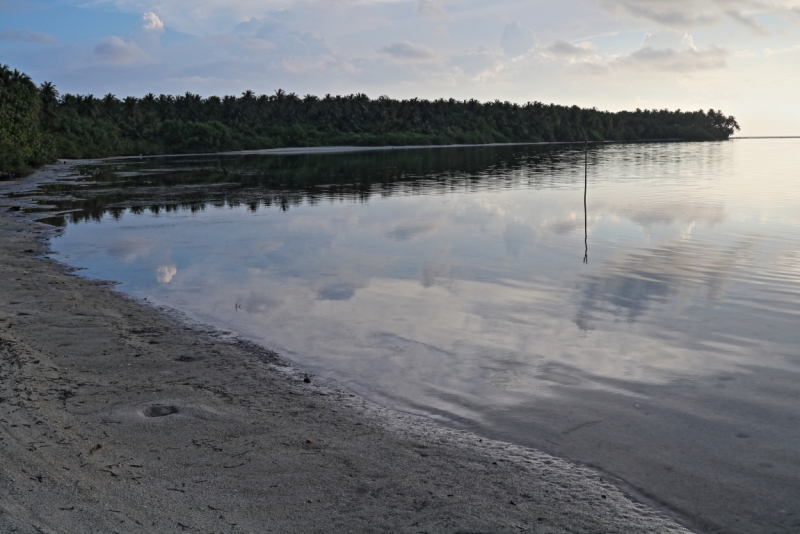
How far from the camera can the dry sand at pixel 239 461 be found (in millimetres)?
5223

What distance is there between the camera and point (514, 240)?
22.2 m

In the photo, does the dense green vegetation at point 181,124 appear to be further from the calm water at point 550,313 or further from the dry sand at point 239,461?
the dry sand at point 239,461

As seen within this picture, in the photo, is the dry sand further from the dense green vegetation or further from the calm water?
the dense green vegetation

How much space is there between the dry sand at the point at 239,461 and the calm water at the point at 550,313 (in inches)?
28.7

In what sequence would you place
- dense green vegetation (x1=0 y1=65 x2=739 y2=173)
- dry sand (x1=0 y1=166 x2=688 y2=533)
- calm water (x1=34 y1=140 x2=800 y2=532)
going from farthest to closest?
dense green vegetation (x1=0 y1=65 x2=739 y2=173) → calm water (x1=34 y1=140 x2=800 y2=532) → dry sand (x1=0 y1=166 x2=688 y2=533)

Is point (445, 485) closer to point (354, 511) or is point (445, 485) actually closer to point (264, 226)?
point (354, 511)

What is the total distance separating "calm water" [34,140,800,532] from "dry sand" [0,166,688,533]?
73 centimetres

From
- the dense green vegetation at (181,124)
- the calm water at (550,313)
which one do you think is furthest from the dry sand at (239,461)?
the dense green vegetation at (181,124)

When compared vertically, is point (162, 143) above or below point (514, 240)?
above

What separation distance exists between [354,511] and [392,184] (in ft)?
144

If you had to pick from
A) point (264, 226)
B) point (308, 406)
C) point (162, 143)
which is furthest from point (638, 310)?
point (162, 143)

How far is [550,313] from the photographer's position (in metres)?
12.6

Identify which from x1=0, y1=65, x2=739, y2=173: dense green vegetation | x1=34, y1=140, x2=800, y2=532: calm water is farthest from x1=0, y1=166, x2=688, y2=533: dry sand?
x1=0, y1=65, x2=739, y2=173: dense green vegetation

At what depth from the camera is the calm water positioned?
711cm
